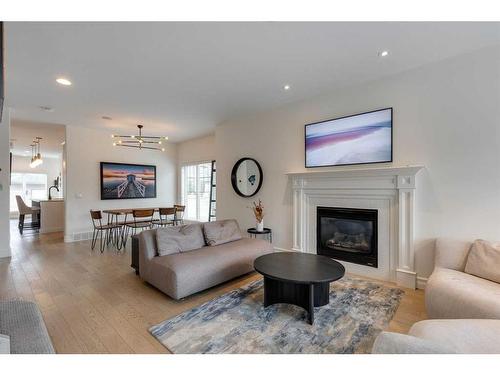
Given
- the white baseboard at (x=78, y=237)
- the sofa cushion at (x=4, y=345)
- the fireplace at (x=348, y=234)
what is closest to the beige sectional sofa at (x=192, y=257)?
the fireplace at (x=348, y=234)

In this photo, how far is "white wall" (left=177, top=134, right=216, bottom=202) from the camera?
6398 mm

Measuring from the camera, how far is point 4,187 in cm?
421

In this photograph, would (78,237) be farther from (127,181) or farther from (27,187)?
(27,187)

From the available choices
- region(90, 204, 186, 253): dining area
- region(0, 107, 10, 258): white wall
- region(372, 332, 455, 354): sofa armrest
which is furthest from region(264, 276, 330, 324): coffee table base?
region(0, 107, 10, 258): white wall

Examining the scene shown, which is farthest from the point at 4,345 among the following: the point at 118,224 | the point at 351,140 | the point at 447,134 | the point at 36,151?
the point at 36,151

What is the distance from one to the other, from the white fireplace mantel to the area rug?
453 mm

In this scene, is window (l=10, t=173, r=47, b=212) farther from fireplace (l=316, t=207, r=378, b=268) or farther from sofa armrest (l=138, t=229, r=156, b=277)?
fireplace (l=316, t=207, r=378, b=268)

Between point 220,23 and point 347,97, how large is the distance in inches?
84.5

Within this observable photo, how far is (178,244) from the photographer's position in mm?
3055

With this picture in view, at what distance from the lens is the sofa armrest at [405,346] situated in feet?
3.20

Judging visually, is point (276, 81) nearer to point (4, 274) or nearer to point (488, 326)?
point (488, 326)

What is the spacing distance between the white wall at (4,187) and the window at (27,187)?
7.88m

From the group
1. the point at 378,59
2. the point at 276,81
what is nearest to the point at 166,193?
the point at 276,81

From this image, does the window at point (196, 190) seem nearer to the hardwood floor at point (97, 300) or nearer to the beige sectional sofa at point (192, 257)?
the hardwood floor at point (97, 300)
